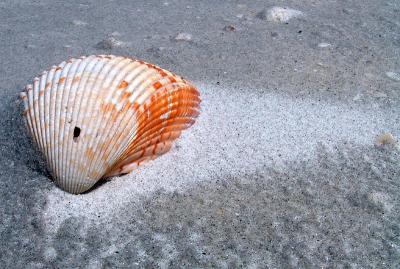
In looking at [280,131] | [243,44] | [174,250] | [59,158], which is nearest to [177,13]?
[243,44]

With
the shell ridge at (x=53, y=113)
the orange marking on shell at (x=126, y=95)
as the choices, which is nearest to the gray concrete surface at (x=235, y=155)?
the shell ridge at (x=53, y=113)

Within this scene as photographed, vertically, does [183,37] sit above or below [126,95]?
below

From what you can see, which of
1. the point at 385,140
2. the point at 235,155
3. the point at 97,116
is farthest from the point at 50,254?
the point at 385,140

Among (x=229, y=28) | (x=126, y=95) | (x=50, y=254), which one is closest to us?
(x=50, y=254)

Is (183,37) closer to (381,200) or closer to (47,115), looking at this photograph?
(47,115)

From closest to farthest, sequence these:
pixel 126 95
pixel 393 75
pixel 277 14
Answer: pixel 126 95
pixel 393 75
pixel 277 14

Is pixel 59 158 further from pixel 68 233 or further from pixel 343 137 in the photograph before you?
pixel 343 137

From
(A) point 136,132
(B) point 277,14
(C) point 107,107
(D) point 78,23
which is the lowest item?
(D) point 78,23
